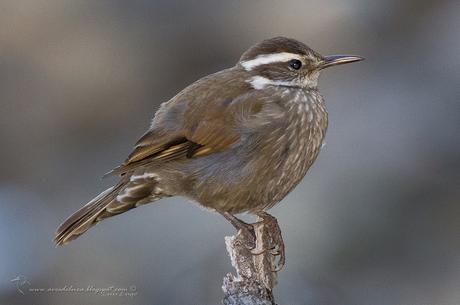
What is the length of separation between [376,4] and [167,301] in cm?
606

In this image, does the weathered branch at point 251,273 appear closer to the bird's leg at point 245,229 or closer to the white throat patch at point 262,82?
the bird's leg at point 245,229

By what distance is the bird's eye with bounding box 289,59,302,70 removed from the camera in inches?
385

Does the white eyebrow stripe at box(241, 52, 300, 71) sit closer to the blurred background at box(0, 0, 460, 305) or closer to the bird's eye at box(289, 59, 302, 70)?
the bird's eye at box(289, 59, 302, 70)

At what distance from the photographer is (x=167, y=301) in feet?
38.3

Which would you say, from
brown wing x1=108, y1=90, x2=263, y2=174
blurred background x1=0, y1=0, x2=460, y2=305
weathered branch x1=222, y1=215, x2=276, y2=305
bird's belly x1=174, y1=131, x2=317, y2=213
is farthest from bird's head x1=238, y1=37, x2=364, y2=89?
blurred background x1=0, y1=0, x2=460, y2=305

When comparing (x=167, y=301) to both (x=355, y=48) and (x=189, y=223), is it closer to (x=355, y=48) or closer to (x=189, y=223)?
(x=189, y=223)

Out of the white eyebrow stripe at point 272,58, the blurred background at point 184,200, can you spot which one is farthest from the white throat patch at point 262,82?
the blurred background at point 184,200

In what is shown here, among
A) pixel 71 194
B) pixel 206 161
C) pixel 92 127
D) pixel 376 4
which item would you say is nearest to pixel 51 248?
pixel 71 194

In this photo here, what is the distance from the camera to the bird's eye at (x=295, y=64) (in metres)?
9.79

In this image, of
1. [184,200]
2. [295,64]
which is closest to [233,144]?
[295,64]

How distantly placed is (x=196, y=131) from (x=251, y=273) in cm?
119

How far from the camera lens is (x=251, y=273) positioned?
8781 millimetres

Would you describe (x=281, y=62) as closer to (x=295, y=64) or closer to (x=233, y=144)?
(x=295, y=64)

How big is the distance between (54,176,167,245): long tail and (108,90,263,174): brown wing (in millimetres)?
395
